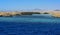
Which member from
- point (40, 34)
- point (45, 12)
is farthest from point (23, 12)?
point (40, 34)

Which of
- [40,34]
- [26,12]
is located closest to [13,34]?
[40,34]

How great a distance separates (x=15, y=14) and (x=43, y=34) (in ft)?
510

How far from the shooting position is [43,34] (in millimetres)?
37750

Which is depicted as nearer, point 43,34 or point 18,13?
point 43,34

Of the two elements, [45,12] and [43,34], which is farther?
[45,12]

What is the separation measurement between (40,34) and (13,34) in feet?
13.0

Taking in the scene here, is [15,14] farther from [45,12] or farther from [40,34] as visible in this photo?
[40,34]

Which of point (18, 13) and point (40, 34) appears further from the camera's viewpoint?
point (18, 13)

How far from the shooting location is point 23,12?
191m

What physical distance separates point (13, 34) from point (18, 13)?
156368 millimetres

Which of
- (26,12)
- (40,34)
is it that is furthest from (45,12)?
(40,34)

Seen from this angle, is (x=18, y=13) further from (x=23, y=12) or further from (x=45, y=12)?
(x=45, y=12)

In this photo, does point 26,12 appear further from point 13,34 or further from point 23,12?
point 13,34

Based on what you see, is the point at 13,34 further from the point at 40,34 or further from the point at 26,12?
the point at 26,12
